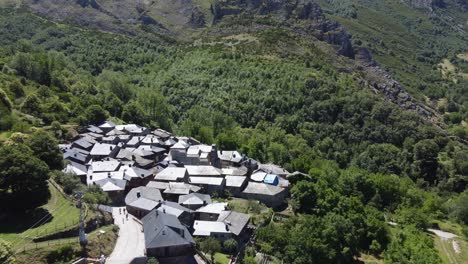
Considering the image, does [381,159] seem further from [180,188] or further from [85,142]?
[85,142]

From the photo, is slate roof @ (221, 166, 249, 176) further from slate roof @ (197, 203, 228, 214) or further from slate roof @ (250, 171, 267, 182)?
slate roof @ (197, 203, 228, 214)

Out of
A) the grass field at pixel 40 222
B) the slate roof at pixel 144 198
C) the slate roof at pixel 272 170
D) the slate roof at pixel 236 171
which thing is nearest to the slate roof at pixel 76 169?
the slate roof at pixel 144 198

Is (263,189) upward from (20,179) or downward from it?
downward

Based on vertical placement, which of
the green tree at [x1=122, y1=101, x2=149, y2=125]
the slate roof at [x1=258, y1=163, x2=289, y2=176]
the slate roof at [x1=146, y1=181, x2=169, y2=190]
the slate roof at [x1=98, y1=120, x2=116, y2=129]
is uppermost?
the slate roof at [x1=146, y1=181, x2=169, y2=190]

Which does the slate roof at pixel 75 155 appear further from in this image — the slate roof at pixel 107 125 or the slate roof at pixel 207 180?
the slate roof at pixel 207 180

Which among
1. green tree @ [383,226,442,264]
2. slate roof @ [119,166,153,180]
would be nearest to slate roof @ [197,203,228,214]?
slate roof @ [119,166,153,180]

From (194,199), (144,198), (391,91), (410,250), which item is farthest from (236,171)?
A: (391,91)

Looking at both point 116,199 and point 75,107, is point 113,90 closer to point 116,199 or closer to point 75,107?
point 75,107
